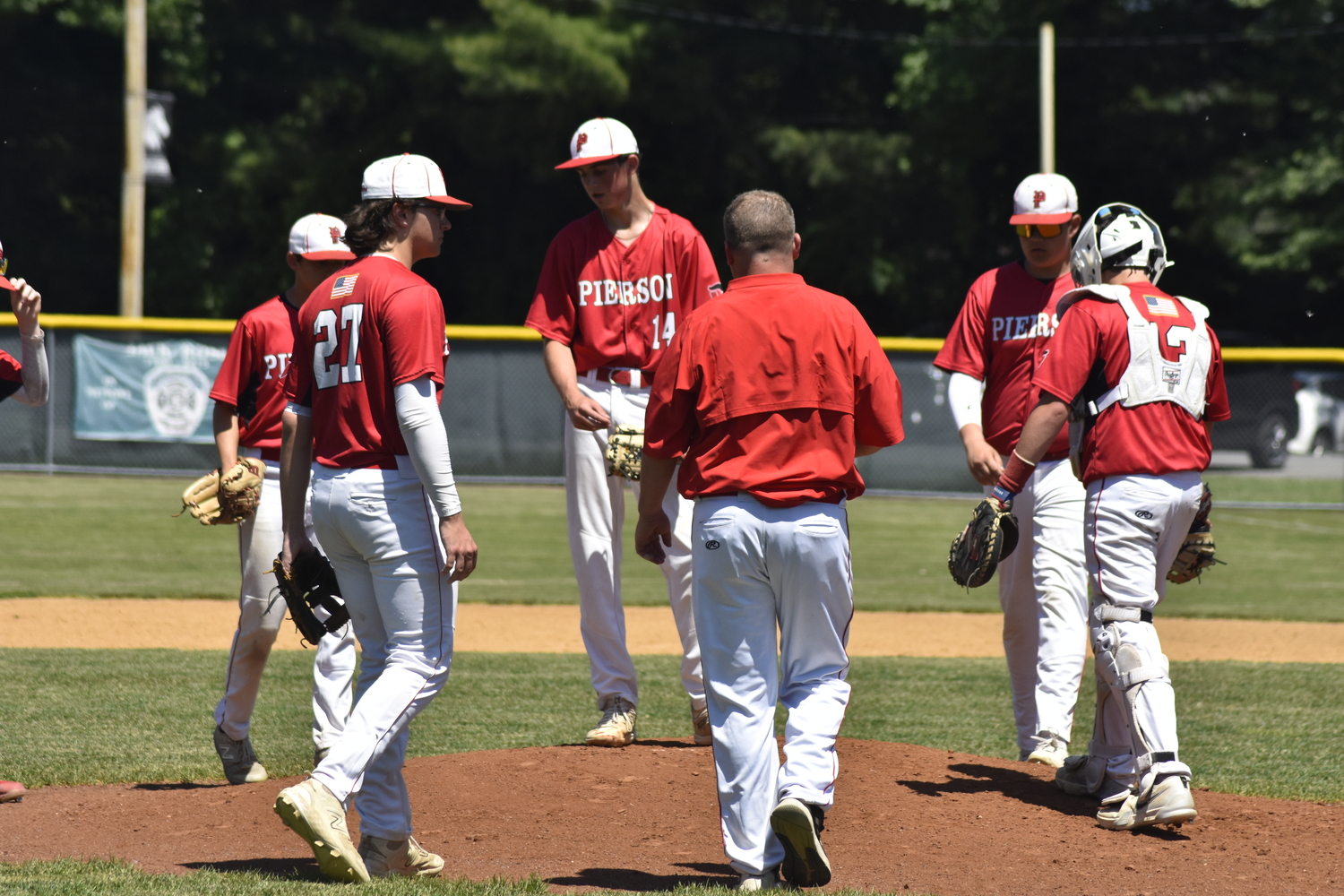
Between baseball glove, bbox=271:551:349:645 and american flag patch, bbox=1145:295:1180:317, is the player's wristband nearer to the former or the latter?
american flag patch, bbox=1145:295:1180:317

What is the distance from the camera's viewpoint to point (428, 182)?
4305 millimetres

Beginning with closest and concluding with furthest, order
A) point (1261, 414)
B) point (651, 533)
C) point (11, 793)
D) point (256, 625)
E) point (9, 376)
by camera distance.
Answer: point (651, 533), point (11, 793), point (9, 376), point (256, 625), point (1261, 414)

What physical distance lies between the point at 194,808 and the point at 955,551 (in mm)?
2805

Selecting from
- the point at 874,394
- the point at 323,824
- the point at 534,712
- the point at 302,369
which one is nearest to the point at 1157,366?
the point at 874,394

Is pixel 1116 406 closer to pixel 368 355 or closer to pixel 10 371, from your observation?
pixel 368 355

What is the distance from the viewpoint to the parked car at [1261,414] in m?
17.1

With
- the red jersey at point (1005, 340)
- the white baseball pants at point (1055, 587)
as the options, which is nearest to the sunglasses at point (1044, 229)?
the red jersey at point (1005, 340)

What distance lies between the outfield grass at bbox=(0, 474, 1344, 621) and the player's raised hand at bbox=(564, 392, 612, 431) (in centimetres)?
505

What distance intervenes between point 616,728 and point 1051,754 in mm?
1739

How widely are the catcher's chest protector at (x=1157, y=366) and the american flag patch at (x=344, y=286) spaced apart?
2.42 m

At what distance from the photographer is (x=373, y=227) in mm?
4309

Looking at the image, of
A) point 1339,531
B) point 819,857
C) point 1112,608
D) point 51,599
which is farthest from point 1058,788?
point 1339,531

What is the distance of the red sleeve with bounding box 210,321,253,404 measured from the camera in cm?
556

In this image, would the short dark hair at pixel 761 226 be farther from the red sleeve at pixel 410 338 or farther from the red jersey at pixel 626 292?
the red jersey at pixel 626 292
